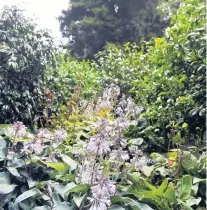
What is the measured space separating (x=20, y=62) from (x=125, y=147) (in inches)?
57.9

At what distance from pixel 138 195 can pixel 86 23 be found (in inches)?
365

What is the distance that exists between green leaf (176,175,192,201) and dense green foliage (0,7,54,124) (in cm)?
197

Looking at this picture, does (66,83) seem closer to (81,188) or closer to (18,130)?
(18,130)

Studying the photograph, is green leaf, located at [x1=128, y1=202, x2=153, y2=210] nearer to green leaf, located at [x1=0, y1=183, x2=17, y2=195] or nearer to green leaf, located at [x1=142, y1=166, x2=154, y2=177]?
green leaf, located at [x1=142, y1=166, x2=154, y2=177]

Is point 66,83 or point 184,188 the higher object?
point 66,83

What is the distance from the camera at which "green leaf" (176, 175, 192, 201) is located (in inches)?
66.1

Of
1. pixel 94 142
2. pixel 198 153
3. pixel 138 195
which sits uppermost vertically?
pixel 94 142

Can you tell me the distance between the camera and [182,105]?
7.89 feet

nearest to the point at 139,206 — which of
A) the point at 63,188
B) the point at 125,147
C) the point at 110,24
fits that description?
the point at 63,188

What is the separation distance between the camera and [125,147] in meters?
2.35

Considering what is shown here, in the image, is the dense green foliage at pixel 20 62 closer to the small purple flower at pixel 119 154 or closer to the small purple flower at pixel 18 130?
the small purple flower at pixel 18 130

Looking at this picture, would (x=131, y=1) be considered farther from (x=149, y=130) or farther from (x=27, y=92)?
(x=149, y=130)

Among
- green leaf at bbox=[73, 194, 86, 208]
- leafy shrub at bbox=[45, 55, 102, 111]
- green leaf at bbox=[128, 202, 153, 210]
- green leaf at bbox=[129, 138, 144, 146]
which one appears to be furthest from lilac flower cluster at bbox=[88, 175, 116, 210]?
leafy shrub at bbox=[45, 55, 102, 111]

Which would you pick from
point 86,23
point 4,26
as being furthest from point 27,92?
point 86,23
